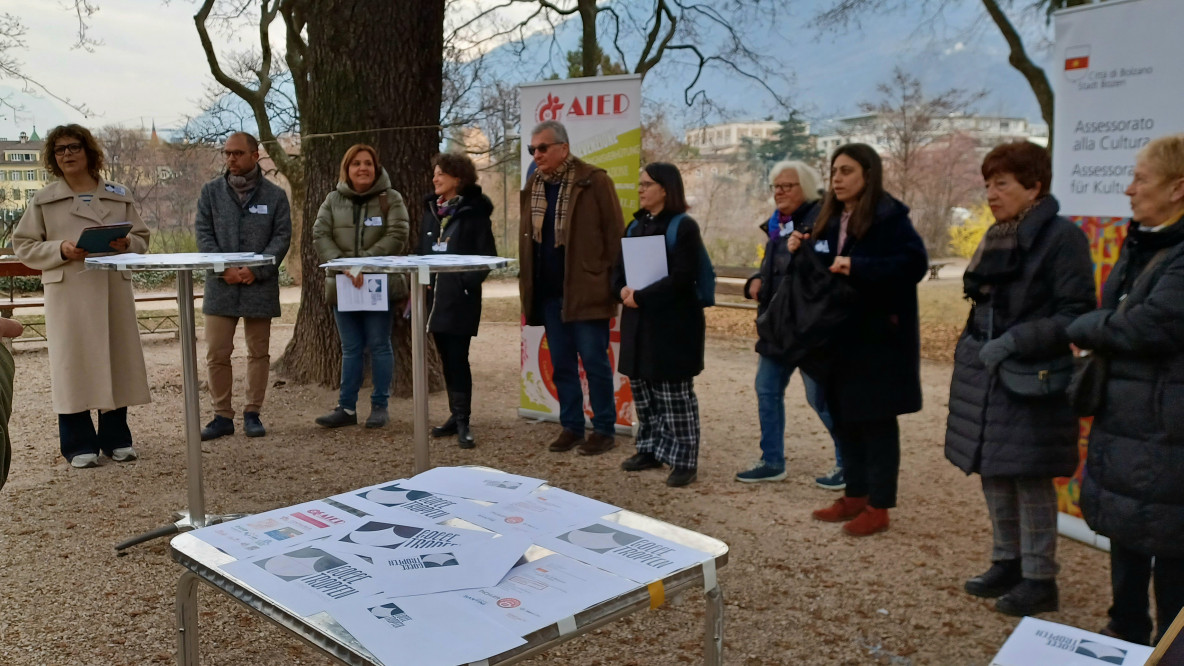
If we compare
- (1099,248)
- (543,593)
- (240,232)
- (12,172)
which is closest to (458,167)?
(240,232)

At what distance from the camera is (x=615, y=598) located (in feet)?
4.34

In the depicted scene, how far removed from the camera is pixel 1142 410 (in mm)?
2650

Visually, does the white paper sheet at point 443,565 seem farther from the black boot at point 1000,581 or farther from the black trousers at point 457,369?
the black trousers at point 457,369

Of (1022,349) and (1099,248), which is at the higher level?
(1099,248)

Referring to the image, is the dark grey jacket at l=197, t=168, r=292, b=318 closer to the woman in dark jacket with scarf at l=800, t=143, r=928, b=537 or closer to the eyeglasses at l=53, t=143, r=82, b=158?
the eyeglasses at l=53, t=143, r=82, b=158

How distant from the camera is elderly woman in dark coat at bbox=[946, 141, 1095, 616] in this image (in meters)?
3.04

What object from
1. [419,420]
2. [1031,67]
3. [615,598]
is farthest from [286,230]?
[1031,67]

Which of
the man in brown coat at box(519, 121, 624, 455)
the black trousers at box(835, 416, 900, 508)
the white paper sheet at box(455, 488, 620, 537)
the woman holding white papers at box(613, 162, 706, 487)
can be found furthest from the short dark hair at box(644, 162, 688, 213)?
the white paper sheet at box(455, 488, 620, 537)

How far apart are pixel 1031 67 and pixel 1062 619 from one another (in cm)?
807

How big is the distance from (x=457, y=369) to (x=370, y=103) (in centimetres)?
232

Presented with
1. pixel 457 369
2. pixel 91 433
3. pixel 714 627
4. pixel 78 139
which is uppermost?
pixel 78 139

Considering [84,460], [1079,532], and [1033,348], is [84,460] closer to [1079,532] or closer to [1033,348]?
[1033,348]

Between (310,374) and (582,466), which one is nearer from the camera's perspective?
(582,466)

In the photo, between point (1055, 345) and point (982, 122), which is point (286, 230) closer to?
point (1055, 345)
